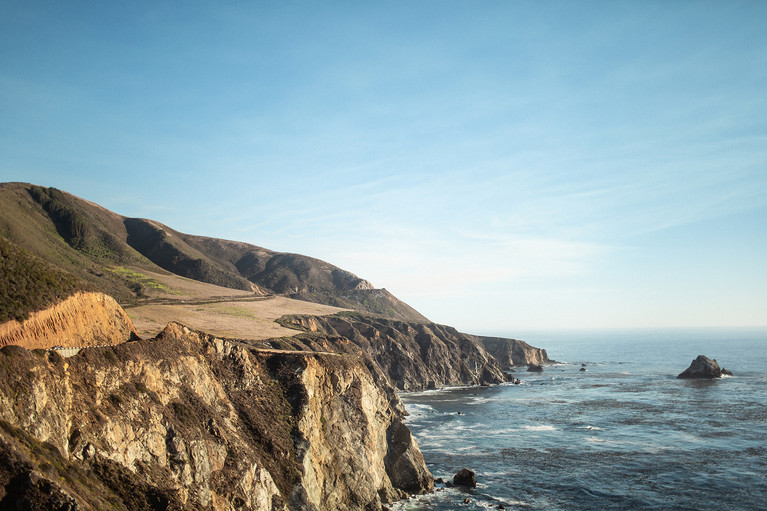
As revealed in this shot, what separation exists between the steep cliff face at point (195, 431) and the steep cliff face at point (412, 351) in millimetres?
60286

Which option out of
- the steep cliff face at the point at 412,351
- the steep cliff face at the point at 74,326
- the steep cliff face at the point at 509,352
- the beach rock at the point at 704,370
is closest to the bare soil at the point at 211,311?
the steep cliff face at the point at 412,351

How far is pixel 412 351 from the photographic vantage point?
131000 millimetres

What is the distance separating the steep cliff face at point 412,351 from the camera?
12125 centimetres

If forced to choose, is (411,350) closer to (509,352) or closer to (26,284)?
(509,352)

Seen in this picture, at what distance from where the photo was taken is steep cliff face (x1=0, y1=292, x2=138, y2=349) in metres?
27.0

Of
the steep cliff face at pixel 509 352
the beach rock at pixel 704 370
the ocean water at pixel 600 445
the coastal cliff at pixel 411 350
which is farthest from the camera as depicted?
the steep cliff face at pixel 509 352

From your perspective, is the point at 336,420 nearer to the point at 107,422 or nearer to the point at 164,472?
the point at 164,472

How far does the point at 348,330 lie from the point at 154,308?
61337 mm

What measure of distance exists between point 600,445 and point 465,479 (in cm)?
2553

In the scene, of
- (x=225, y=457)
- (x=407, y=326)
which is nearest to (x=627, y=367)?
(x=407, y=326)

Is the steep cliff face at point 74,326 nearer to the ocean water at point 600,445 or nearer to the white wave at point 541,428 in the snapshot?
the ocean water at point 600,445

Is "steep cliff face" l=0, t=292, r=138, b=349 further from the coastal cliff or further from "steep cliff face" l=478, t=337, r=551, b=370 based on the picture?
"steep cliff face" l=478, t=337, r=551, b=370

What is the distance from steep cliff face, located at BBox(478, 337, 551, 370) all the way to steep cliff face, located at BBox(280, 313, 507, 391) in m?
27.4

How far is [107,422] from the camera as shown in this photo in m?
26.2
